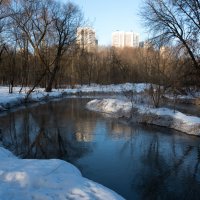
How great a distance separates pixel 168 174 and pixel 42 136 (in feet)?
24.0

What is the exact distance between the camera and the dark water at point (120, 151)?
29.1 feet

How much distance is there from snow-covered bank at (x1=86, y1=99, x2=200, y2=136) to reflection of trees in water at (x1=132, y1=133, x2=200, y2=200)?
3.27 meters

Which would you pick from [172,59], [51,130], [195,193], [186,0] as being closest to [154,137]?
[51,130]

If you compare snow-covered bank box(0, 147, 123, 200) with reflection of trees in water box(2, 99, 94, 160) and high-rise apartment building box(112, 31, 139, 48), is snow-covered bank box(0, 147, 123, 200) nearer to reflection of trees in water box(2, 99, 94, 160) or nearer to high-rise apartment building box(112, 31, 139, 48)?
reflection of trees in water box(2, 99, 94, 160)

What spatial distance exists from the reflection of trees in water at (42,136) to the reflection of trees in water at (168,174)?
104 inches

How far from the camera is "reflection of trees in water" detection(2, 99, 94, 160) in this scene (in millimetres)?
12294

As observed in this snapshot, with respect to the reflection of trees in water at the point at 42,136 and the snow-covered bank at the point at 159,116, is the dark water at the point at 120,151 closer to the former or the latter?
the reflection of trees in water at the point at 42,136

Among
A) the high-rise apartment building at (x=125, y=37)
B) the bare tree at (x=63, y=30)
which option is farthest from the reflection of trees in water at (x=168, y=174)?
the high-rise apartment building at (x=125, y=37)

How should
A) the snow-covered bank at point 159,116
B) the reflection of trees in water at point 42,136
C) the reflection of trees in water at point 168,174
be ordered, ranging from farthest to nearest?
the snow-covered bank at point 159,116
the reflection of trees in water at point 42,136
the reflection of trees in water at point 168,174

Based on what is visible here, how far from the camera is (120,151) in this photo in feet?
41.2

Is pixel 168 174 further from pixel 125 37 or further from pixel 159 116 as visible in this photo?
pixel 125 37

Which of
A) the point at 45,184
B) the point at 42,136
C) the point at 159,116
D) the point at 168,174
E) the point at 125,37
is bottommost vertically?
the point at 168,174

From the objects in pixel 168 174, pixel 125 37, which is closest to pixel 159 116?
pixel 168 174

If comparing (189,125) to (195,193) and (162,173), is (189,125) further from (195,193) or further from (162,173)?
(195,193)
